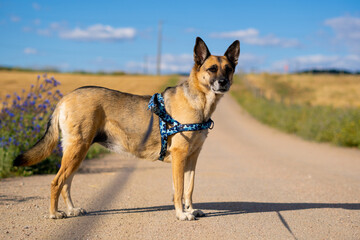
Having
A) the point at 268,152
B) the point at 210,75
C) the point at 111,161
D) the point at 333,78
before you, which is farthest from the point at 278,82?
the point at 210,75

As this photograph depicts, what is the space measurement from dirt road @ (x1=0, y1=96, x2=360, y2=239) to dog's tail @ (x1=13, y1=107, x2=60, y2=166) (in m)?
0.71

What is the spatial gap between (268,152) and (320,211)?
6.90m

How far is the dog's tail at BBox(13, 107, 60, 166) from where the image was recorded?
4.88 meters

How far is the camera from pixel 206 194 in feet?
21.6

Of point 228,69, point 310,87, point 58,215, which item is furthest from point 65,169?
point 310,87

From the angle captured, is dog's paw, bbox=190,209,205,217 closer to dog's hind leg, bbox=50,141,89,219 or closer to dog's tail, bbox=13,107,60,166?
dog's hind leg, bbox=50,141,89,219

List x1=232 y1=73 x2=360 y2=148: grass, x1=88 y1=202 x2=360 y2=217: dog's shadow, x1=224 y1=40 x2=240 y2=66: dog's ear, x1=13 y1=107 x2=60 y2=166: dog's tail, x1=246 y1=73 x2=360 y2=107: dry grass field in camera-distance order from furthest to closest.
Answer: x1=246 y1=73 x2=360 y2=107: dry grass field, x1=232 y1=73 x2=360 y2=148: grass, x1=224 y1=40 x2=240 y2=66: dog's ear, x1=88 y1=202 x2=360 y2=217: dog's shadow, x1=13 y1=107 x2=60 y2=166: dog's tail

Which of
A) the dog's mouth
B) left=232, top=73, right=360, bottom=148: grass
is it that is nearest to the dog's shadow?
the dog's mouth

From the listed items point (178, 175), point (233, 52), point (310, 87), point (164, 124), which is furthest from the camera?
point (310, 87)

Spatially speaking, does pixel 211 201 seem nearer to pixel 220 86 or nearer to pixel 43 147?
pixel 220 86

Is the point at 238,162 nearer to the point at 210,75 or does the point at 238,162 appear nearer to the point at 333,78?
the point at 210,75

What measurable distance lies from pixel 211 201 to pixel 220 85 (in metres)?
2.10

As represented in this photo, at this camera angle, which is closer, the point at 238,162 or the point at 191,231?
the point at 191,231

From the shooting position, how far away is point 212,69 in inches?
200
